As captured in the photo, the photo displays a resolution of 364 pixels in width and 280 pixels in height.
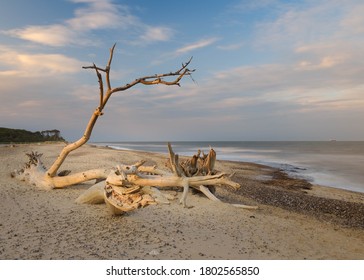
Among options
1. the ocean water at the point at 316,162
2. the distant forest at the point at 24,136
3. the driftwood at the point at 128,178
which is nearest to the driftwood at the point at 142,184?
the driftwood at the point at 128,178

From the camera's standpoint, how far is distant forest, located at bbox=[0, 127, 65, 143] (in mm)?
43897

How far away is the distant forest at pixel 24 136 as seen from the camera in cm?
4390

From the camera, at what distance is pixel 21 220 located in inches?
239

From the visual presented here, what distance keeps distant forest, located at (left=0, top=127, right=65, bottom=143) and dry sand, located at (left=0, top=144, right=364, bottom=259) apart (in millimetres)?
39122

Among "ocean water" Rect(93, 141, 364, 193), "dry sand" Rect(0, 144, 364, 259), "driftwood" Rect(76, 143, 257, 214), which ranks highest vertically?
"driftwood" Rect(76, 143, 257, 214)

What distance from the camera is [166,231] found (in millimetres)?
5844

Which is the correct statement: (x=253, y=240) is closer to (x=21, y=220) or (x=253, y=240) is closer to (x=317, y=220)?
(x=317, y=220)

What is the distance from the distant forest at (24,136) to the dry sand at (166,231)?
39.1 meters

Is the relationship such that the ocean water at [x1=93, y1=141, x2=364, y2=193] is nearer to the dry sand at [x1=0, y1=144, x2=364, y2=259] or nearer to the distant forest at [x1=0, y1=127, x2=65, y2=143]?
the dry sand at [x1=0, y1=144, x2=364, y2=259]

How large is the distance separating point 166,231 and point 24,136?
48711mm

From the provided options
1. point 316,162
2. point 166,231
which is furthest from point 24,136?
point 166,231

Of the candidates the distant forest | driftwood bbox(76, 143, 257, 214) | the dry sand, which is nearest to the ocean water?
driftwood bbox(76, 143, 257, 214)

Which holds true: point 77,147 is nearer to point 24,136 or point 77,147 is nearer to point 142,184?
point 142,184
